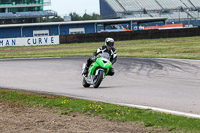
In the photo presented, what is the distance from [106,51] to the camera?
1185cm

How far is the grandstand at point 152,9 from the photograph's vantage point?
87.8 m

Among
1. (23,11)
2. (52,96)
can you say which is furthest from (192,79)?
(23,11)

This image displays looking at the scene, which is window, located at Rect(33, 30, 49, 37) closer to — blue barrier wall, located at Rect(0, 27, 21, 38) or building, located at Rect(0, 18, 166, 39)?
building, located at Rect(0, 18, 166, 39)

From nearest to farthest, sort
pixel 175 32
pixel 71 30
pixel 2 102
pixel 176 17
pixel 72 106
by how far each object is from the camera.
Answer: pixel 72 106
pixel 2 102
pixel 175 32
pixel 71 30
pixel 176 17

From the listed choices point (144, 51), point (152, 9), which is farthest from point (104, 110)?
point (152, 9)

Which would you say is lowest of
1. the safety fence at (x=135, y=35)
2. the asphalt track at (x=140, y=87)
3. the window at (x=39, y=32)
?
the asphalt track at (x=140, y=87)

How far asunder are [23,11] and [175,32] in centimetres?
4579

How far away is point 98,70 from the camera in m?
11.7

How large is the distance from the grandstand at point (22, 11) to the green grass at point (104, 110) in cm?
6892

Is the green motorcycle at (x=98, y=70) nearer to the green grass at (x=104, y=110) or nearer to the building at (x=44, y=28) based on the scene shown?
the green grass at (x=104, y=110)

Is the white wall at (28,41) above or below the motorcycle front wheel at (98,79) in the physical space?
above

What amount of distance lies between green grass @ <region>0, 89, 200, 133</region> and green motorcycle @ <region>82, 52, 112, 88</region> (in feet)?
6.69

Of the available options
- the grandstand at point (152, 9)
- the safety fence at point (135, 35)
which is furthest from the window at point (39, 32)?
the grandstand at point (152, 9)

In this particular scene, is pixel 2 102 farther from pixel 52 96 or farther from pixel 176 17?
pixel 176 17
